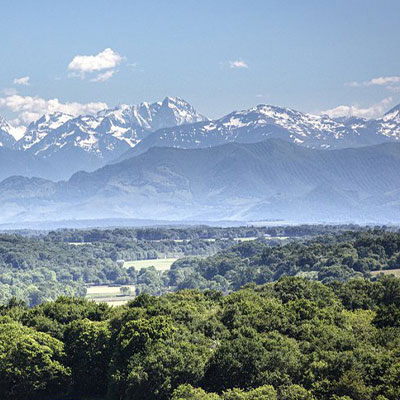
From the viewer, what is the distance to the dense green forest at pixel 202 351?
200ft

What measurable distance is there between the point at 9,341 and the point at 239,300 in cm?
2188

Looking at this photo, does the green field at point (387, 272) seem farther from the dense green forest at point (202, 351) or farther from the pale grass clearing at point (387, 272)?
the dense green forest at point (202, 351)

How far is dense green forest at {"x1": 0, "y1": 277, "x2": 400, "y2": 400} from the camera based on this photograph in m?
61.1

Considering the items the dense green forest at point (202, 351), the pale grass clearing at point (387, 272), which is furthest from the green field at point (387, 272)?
the dense green forest at point (202, 351)

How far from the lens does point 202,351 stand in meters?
68.2

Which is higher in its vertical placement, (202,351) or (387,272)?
(387,272)

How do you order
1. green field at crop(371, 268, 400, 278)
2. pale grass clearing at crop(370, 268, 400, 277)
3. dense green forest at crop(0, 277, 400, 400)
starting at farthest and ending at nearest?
green field at crop(371, 268, 400, 278) → pale grass clearing at crop(370, 268, 400, 277) → dense green forest at crop(0, 277, 400, 400)

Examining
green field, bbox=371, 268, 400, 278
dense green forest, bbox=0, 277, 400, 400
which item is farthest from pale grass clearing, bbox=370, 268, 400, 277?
dense green forest, bbox=0, 277, 400, 400

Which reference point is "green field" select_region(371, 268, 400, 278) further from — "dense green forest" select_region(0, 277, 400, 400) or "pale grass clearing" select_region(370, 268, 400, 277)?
"dense green forest" select_region(0, 277, 400, 400)

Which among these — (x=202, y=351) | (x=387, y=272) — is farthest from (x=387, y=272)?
(x=202, y=351)

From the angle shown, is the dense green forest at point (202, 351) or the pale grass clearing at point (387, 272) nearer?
the dense green forest at point (202, 351)

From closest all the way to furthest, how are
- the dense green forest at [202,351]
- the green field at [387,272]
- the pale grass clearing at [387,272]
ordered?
the dense green forest at [202,351] → the pale grass clearing at [387,272] → the green field at [387,272]

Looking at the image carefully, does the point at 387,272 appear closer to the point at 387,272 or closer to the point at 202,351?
the point at 387,272

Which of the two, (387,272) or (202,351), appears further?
(387,272)
